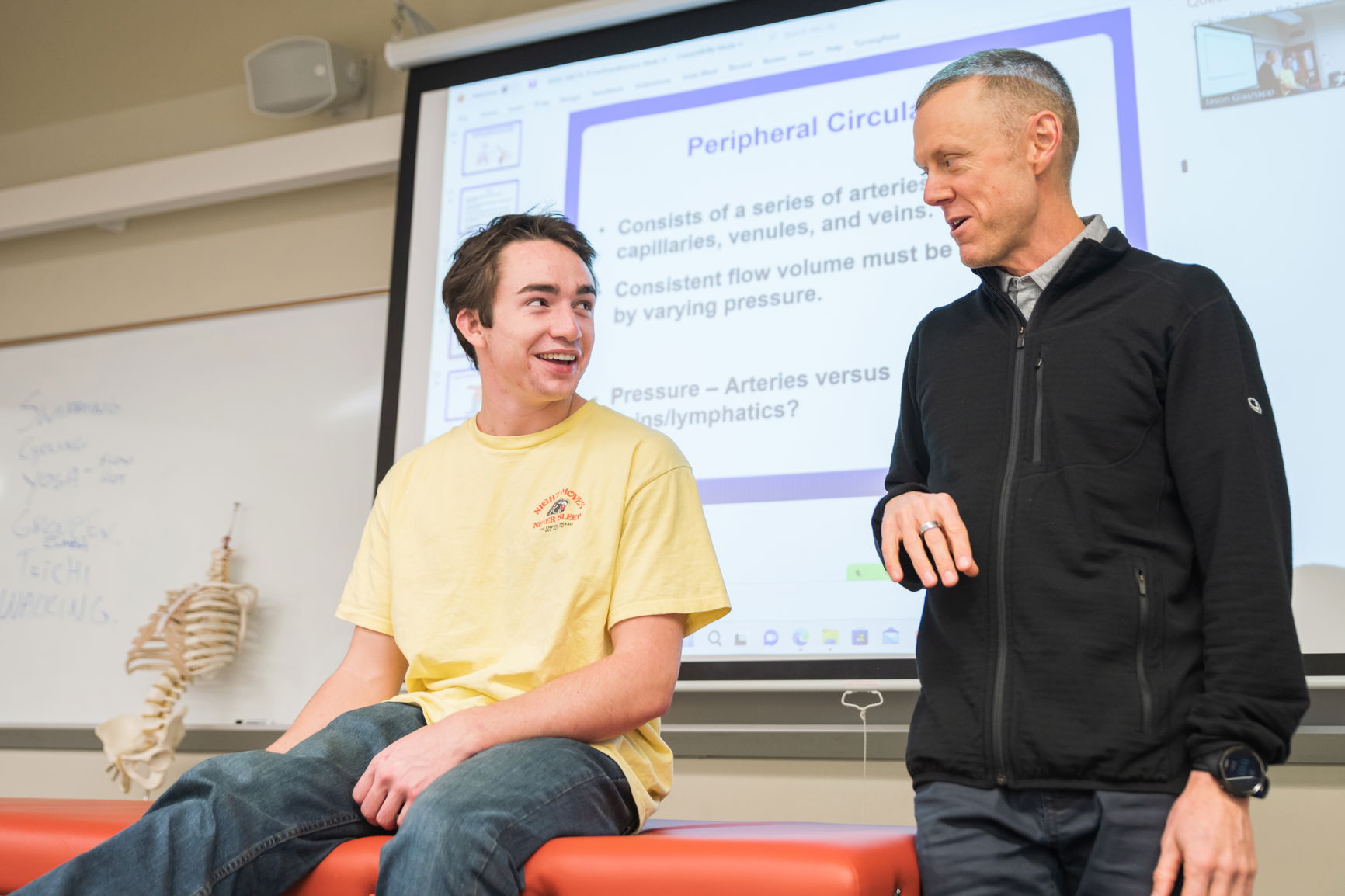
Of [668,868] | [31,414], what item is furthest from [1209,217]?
[31,414]

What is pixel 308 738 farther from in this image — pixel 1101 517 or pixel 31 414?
pixel 31 414

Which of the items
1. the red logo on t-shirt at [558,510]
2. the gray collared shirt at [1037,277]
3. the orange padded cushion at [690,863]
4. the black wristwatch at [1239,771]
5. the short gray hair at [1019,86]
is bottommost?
the orange padded cushion at [690,863]

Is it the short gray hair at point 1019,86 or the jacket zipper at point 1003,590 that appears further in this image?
the short gray hair at point 1019,86

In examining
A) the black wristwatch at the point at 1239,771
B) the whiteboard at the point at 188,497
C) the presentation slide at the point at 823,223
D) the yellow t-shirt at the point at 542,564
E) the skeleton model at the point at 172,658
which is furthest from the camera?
the whiteboard at the point at 188,497

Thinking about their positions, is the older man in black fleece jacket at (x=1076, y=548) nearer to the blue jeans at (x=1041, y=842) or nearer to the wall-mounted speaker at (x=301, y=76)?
the blue jeans at (x=1041, y=842)

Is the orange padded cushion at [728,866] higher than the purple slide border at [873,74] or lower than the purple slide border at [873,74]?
lower

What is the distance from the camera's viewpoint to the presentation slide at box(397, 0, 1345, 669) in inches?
84.0

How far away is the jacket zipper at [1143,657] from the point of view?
1102mm

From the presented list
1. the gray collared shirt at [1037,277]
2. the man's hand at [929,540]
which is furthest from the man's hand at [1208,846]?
the gray collared shirt at [1037,277]

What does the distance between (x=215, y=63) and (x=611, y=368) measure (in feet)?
6.14

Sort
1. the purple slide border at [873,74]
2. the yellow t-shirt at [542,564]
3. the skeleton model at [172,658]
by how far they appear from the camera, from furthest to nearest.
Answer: the skeleton model at [172,658] → the purple slide border at [873,74] → the yellow t-shirt at [542,564]

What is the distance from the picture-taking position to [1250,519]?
1.09m

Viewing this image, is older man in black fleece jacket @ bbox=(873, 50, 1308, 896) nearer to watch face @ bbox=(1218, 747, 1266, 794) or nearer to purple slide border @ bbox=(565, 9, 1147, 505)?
watch face @ bbox=(1218, 747, 1266, 794)

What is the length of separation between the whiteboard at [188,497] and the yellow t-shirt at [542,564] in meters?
1.45
